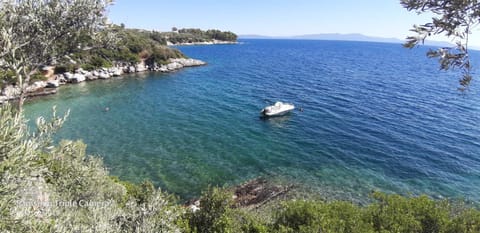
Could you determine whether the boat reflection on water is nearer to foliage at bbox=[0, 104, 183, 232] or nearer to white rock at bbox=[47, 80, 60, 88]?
foliage at bbox=[0, 104, 183, 232]

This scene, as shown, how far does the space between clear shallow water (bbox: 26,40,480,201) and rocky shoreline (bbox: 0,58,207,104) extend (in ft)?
10.8

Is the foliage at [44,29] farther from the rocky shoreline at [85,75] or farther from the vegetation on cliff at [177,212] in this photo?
the rocky shoreline at [85,75]

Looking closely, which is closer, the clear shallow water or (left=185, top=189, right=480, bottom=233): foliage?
(left=185, top=189, right=480, bottom=233): foliage

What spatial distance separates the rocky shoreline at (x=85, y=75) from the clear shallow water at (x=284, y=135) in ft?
10.8

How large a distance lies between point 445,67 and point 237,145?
98.5 ft

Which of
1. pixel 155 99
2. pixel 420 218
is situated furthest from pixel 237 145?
pixel 155 99

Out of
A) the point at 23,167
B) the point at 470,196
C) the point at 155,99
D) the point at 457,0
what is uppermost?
the point at 457,0

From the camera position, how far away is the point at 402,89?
69750mm

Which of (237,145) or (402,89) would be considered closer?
(237,145)

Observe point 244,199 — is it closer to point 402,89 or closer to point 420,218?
point 420,218

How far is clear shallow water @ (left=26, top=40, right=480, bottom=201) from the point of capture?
92.1 feet

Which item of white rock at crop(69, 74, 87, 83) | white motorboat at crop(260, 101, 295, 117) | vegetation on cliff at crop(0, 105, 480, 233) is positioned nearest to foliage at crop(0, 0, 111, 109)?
vegetation on cliff at crop(0, 105, 480, 233)

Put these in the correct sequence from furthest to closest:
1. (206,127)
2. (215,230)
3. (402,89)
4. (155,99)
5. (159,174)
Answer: (402,89)
(155,99)
(206,127)
(159,174)
(215,230)

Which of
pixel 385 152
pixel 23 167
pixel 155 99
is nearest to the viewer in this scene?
pixel 23 167
